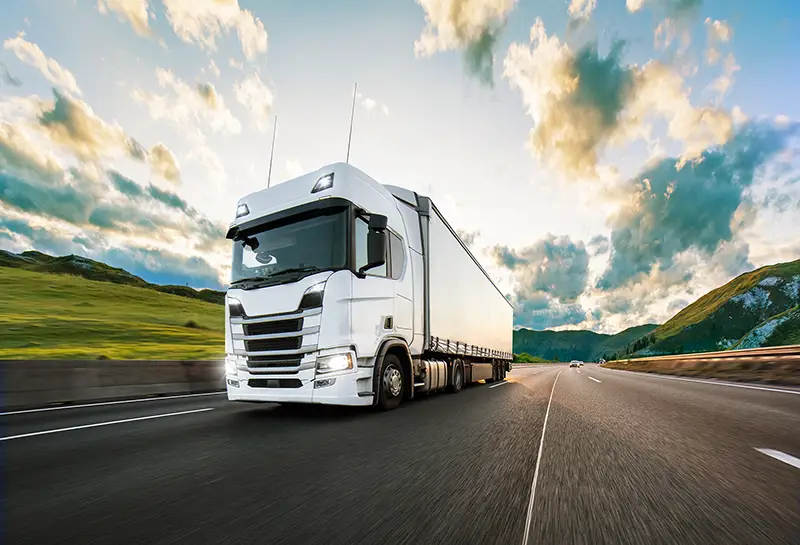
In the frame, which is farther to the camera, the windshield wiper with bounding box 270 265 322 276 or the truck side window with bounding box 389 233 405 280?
the truck side window with bounding box 389 233 405 280

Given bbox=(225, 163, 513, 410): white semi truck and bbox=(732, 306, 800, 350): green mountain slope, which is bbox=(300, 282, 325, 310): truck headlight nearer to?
bbox=(225, 163, 513, 410): white semi truck

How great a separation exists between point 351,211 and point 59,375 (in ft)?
21.4

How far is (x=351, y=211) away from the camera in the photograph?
6.40 m

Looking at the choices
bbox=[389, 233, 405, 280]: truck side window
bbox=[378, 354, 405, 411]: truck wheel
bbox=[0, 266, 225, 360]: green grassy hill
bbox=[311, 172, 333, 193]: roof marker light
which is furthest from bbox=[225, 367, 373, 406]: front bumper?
bbox=[0, 266, 225, 360]: green grassy hill

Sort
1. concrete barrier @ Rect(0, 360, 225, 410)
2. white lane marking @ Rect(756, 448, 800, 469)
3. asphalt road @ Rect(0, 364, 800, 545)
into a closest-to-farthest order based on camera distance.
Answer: asphalt road @ Rect(0, 364, 800, 545) < white lane marking @ Rect(756, 448, 800, 469) < concrete barrier @ Rect(0, 360, 225, 410)

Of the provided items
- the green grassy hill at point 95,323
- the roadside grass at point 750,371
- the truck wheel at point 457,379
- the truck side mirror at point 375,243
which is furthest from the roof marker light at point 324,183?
the roadside grass at point 750,371

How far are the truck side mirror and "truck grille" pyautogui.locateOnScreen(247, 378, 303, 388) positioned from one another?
1.83 m

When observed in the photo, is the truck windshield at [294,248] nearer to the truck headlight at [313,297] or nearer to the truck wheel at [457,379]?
the truck headlight at [313,297]

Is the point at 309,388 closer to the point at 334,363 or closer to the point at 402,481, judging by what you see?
the point at 334,363

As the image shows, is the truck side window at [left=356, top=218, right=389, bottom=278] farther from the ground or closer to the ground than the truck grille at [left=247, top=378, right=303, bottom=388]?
farther from the ground

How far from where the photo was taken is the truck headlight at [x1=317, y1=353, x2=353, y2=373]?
19.1ft

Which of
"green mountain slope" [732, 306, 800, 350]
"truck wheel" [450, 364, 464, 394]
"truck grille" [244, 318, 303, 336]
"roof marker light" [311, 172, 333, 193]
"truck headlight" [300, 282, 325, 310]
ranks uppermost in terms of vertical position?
"green mountain slope" [732, 306, 800, 350]

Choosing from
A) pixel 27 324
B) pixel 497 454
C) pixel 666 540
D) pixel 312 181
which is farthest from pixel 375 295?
A: pixel 27 324

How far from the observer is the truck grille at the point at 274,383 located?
5.87m
